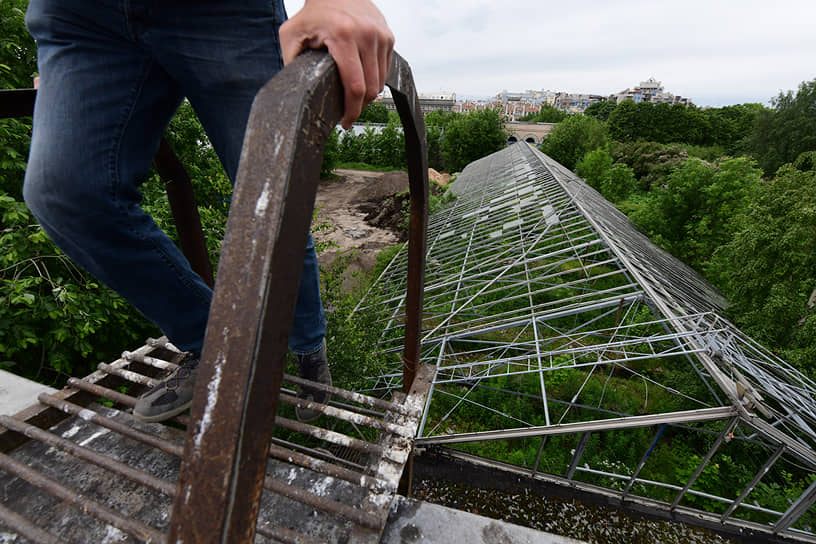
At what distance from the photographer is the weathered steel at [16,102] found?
53.2 inches

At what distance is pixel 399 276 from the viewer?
10.2m

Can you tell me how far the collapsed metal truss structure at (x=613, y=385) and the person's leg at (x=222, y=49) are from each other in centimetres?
475

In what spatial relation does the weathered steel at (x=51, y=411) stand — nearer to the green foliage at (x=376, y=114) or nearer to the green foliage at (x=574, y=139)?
the green foliage at (x=574, y=139)

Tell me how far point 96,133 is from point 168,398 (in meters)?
1.03

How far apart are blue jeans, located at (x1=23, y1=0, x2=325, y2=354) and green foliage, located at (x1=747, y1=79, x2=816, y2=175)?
37.4 meters

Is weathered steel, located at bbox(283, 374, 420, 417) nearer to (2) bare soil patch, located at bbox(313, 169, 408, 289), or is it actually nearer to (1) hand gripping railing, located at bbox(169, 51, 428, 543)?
(1) hand gripping railing, located at bbox(169, 51, 428, 543)

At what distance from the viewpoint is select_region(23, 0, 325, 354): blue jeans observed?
952mm

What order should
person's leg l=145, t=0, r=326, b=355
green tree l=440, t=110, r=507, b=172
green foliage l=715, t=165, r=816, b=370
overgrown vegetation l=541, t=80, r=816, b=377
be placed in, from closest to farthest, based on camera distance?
1. person's leg l=145, t=0, r=326, b=355
2. green foliage l=715, t=165, r=816, b=370
3. overgrown vegetation l=541, t=80, r=816, b=377
4. green tree l=440, t=110, r=507, b=172

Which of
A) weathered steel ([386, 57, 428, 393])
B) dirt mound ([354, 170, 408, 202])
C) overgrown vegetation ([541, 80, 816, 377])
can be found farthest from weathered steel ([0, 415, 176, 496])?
dirt mound ([354, 170, 408, 202])

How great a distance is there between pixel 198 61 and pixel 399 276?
9.30 metres

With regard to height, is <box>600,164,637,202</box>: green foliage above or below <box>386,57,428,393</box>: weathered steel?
below

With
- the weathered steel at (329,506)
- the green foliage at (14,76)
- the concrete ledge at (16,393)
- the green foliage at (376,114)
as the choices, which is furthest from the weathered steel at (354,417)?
the green foliage at (376,114)

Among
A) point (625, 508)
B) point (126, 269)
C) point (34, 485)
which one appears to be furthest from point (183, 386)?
point (625, 508)

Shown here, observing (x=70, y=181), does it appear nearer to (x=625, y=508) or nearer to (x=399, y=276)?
(x=625, y=508)
